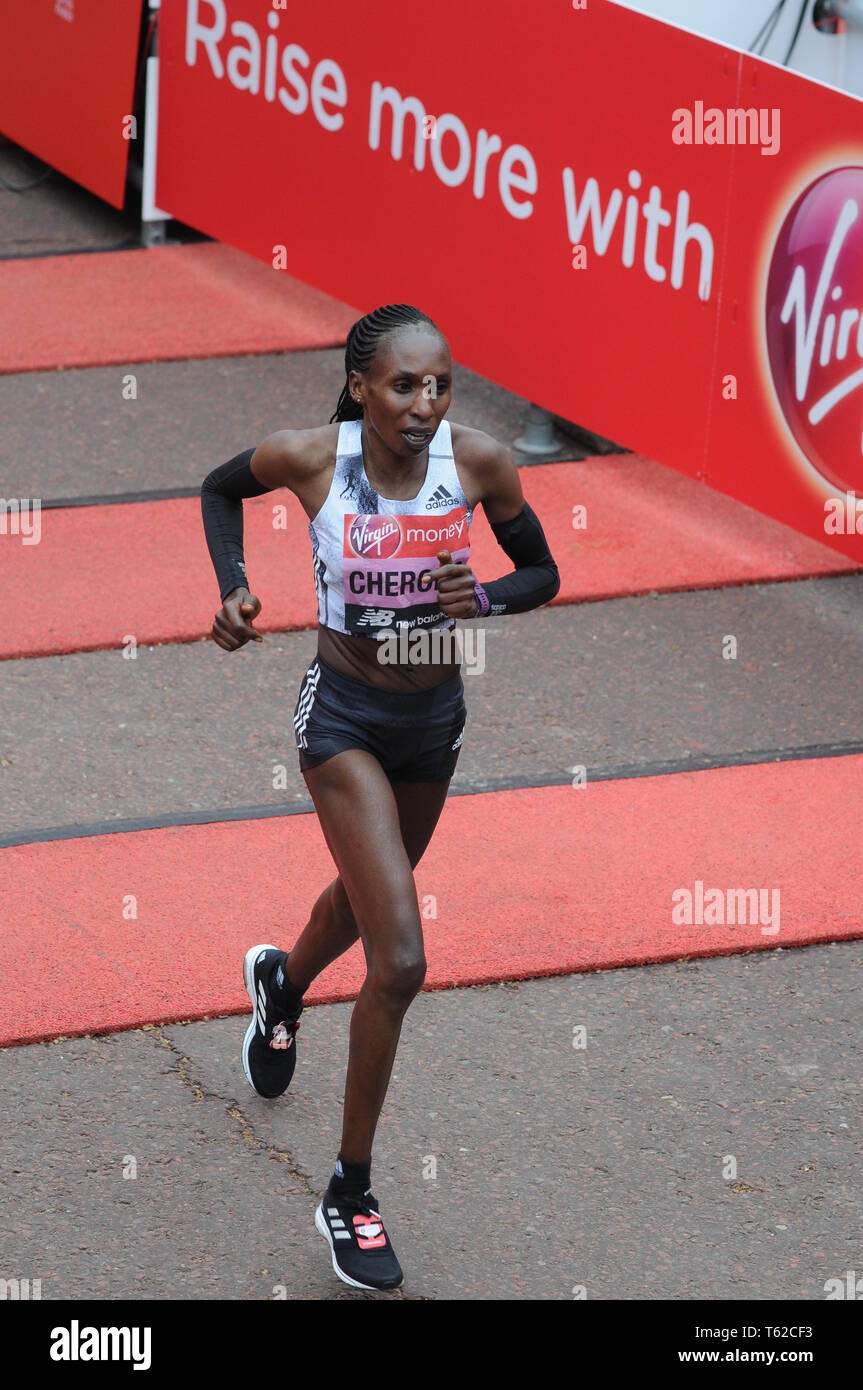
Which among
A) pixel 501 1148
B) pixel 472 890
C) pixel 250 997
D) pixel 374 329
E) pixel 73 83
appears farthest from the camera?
pixel 73 83

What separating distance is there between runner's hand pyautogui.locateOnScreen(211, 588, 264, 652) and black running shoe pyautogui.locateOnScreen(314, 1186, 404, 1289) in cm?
129

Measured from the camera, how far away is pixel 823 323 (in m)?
8.24

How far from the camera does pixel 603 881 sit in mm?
6348

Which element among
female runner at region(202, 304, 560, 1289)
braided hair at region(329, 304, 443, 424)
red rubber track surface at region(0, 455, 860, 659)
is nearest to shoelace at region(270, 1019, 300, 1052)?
female runner at region(202, 304, 560, 1289)

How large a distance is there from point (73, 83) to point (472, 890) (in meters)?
Answer: 8.33

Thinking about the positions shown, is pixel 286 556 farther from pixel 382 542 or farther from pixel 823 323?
pixel 382 542


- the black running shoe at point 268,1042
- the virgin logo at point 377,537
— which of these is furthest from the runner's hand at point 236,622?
the black running shoe at point 268,1042

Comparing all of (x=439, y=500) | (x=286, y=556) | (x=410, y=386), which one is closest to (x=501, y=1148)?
(x=439, y=500)

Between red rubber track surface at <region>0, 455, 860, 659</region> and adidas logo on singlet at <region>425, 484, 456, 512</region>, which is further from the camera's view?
red rubber track surface at <region>0, 455, 860, 659</region>

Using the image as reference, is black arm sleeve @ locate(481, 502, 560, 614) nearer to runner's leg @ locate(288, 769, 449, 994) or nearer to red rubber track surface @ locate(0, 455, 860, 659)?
runner's leg @ locate(288, 769, 449, 994)

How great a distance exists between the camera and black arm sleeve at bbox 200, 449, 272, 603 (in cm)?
477

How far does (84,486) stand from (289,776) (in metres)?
3.07

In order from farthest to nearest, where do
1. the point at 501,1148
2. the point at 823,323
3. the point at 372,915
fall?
the point at 823,323
the point at 501,1148
the point at 372,915

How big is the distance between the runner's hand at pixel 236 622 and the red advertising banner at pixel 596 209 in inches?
168
